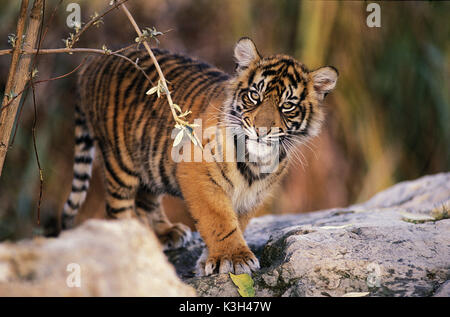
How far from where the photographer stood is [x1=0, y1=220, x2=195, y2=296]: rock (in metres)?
2.00

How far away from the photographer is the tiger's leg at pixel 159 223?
3.87m

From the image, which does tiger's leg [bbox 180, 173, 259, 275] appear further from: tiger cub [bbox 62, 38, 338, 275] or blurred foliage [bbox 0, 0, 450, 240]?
blurred foliage [bbox 0, 0, 450, 240]

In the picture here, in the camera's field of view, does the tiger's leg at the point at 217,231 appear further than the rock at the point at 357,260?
Yes

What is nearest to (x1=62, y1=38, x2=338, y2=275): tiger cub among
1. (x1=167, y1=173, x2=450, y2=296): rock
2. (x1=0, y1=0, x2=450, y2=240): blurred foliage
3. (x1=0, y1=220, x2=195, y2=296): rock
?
(x1=167, y1=173, x2=450, y2=296): rock

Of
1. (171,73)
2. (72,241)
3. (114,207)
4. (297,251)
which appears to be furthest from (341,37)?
(72,241)

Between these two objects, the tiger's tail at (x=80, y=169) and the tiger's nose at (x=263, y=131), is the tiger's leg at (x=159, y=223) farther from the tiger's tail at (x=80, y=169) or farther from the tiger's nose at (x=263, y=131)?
the tiger's nose at (x=263, y=131)

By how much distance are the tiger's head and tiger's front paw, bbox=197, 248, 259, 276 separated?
606 millimetres

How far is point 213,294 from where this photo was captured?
2492 mm

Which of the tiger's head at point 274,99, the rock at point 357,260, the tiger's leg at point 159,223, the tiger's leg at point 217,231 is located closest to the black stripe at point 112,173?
the tiger's leg at point 159,223

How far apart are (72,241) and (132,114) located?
1779 millimetres

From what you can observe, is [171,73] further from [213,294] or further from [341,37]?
[341,37]

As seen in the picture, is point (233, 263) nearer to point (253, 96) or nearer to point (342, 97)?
point (253, 96)

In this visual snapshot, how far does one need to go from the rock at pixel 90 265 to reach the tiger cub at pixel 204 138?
66 centimetres

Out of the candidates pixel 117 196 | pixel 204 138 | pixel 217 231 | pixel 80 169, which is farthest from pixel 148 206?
pixel 217 231
